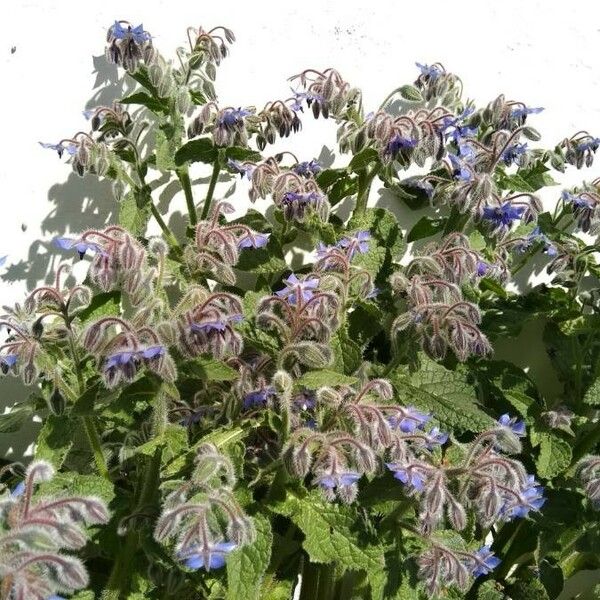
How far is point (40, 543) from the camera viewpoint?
1169 mm

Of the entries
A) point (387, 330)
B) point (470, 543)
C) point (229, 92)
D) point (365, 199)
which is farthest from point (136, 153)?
point (470, 543)

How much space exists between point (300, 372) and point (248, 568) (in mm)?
→ 417

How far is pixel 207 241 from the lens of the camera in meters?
1.77

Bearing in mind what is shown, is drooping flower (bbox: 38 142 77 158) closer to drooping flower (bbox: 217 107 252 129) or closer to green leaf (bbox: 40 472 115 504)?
drooping flower (bbox: 217 107 252 129)

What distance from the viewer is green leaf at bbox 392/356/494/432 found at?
186 cm

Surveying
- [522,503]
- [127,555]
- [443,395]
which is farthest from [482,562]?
[127,555]

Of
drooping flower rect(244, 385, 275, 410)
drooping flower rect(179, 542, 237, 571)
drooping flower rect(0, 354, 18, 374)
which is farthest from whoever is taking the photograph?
drooping flower rect(244, 385, 275, 410)

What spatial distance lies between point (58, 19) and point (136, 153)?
402mm

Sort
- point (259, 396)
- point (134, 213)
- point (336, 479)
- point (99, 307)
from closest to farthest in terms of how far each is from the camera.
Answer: point (336, 479) < point (259, 396) < point (99, 307) < point (134, 213)

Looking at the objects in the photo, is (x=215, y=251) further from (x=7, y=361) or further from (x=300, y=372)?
(x=7, y=361)

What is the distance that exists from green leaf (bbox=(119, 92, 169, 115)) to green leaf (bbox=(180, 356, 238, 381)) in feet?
2.50

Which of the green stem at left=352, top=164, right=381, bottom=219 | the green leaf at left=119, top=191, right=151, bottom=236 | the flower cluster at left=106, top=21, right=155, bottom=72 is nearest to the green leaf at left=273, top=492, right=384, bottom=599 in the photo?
the green leaf at left=119, top=191, right=151, bottom=236

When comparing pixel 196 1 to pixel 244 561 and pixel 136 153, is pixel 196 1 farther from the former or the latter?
pixel 244 561

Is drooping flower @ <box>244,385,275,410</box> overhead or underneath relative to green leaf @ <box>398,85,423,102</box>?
underneath
